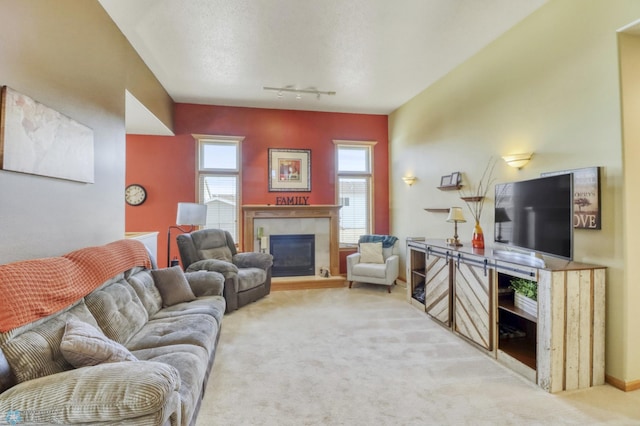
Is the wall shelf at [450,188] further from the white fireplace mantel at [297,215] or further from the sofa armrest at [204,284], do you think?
the sofa armrest at [204,284]

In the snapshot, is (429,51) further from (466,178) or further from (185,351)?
(185,351)

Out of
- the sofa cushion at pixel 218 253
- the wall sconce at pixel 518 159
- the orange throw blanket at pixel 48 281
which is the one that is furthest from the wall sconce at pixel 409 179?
the orange throw blanket at pixel 48 281

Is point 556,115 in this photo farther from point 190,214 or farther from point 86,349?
point 190,214

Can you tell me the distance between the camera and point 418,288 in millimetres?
4273

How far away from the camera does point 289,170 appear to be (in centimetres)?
569

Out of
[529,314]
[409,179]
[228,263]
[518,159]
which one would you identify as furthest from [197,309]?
[409,179]

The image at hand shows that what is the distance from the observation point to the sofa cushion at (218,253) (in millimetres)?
4375

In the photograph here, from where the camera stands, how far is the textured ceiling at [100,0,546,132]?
2768 mm

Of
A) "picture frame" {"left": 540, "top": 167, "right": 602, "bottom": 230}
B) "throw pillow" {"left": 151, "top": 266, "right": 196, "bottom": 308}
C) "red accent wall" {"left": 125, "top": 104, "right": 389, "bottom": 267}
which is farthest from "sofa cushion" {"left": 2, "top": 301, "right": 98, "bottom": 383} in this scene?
"red accent wall" {"left": 125, "top": 104, "right": 389, "bottom": 267}

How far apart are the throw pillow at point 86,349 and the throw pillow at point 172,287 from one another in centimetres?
127

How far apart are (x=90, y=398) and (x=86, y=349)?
0.36 m

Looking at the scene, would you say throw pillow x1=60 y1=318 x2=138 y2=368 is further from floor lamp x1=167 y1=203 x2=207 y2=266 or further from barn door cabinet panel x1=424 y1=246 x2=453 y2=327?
barn door cabinet panel x1=424 y1=246 x2=453 y2=327

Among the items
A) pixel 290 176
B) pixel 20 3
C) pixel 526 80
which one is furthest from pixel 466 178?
pixel 20 3

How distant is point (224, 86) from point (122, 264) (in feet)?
10.3
